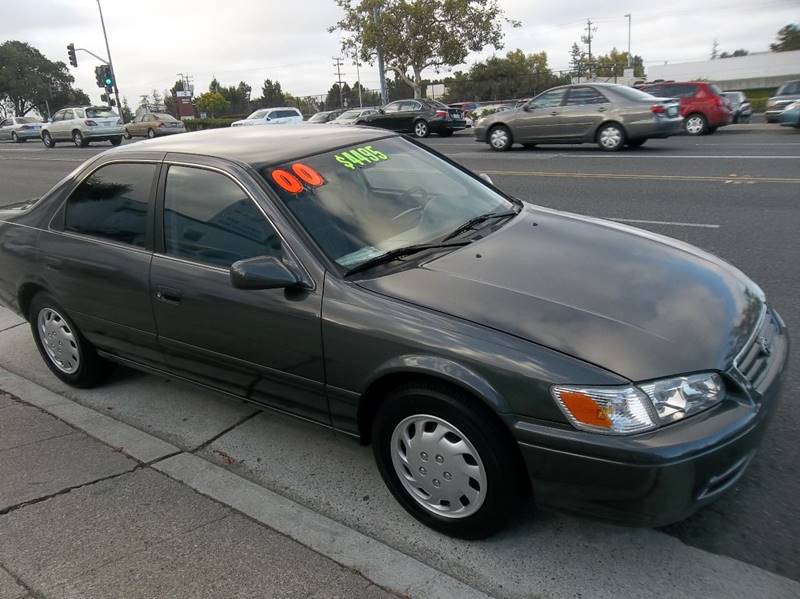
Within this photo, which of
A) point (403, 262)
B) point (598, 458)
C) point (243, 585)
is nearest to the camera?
point (598, 458)

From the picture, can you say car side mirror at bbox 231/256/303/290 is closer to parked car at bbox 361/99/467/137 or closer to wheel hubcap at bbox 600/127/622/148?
wheel hubcap at bbox 600/127/622/148

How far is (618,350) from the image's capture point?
7.53 feet

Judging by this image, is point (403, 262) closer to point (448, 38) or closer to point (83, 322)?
point (83, 322)

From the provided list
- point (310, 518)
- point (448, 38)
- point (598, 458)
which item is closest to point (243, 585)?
point (310, 518)

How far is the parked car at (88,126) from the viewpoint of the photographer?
29859 millimetres

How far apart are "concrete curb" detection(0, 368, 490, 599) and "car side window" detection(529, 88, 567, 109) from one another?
1423cm

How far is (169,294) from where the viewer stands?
3367 millimetres

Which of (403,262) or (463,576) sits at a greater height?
(403,262)

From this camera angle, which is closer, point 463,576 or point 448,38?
point 463,576

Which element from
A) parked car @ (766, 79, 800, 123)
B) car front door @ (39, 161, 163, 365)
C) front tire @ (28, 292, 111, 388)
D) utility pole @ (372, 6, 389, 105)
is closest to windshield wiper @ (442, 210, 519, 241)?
car front door @ (39, 161, 163, 365)

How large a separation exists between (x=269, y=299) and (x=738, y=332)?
1927mm

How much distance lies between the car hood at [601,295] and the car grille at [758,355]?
0.14 ft

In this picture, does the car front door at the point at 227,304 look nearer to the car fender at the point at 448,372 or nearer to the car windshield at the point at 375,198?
the car windshield at the point at 375,198

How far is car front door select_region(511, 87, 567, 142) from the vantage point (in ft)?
52.4
